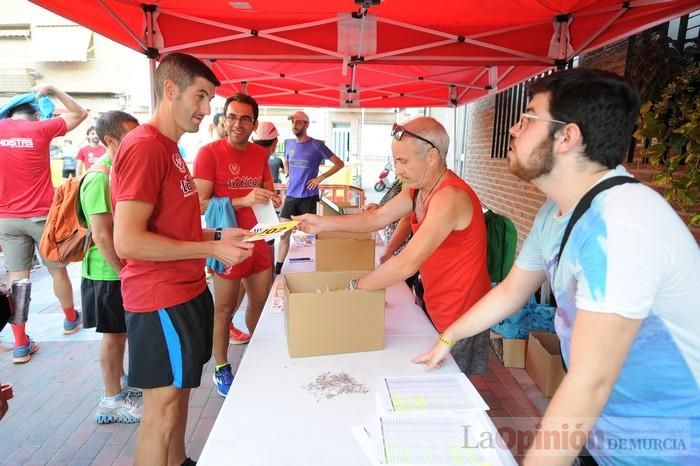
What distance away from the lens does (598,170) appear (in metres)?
1.02

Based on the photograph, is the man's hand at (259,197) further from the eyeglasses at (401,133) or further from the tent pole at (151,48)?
the tent pole at (151,48)

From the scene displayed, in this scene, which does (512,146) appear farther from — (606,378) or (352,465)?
(352,465)

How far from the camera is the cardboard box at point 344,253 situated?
253 cm

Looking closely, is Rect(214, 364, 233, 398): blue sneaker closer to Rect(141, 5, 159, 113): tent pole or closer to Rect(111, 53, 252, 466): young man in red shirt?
Rect(111, 53, 252, 466): young man in red shirt

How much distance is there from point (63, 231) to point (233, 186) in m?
1.30

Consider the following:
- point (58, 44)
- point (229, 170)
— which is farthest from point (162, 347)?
point (58, 44)

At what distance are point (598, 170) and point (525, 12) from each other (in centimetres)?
250

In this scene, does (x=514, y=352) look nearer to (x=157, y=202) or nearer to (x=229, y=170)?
(x=229, y=170)

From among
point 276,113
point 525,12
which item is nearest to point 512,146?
point 525,12

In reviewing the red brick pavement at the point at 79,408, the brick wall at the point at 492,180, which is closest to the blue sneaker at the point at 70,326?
the red brick pavement at the point at 79,408

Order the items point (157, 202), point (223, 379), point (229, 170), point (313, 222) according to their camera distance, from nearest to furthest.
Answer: point (157, 202) < point (313, 222) < point (229, 170) < point (223, 379)

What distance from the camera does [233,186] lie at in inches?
107

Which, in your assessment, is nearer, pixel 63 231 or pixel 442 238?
pixel 442 238

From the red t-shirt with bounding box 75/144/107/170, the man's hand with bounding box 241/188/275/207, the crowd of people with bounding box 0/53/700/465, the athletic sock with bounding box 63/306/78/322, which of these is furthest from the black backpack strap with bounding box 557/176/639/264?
the red t-shirt with bounding box 75/144/107/170
